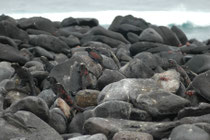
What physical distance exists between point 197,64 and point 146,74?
4089mm

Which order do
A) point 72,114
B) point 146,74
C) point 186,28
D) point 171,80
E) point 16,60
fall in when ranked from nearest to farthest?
point 72,114
point 171,80
point 146,74
point 16,60
point 186,28

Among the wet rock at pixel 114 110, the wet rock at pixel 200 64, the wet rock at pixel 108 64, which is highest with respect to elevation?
the wet rock at pixel 114 110

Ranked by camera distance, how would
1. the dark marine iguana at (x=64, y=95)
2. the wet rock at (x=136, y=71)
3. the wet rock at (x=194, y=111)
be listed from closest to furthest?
the wet rock at (x=194, y=111)
the dark marine iguana at (x=64, y=95)
the wet rock at (x=136, y=71)

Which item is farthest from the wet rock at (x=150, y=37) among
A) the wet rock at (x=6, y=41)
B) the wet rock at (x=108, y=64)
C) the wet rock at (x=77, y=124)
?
the wet rock at (x=77, y=124)

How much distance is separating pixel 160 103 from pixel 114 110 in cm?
108

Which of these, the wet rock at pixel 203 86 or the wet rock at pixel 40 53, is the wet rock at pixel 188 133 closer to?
the wet rock at pixel 203 86

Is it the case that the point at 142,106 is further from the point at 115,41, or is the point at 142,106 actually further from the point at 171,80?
the point at 115,41

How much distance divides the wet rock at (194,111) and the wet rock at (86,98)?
2.66 m

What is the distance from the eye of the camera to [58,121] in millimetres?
8750

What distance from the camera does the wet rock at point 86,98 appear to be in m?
10.3

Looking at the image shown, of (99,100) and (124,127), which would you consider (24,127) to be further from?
(99,100)

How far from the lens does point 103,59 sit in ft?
44.9

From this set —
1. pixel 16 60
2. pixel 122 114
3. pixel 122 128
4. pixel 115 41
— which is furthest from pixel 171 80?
pixel 115 41

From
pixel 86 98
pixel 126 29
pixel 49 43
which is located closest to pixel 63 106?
pixel 86 98
